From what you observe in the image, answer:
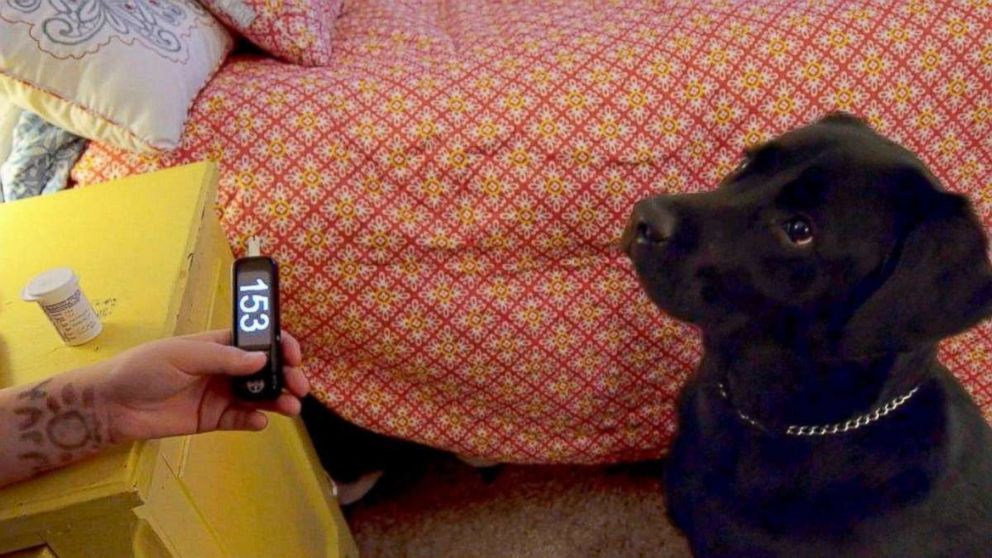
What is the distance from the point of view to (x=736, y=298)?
0.85m

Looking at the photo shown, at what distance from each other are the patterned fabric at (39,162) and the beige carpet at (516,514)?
0.74m

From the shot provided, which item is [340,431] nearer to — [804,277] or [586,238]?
[586,238]

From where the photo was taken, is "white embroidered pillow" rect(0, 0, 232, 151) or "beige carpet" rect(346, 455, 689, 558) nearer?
"white embroidered pillow" rect(0, 0, 232, 151)

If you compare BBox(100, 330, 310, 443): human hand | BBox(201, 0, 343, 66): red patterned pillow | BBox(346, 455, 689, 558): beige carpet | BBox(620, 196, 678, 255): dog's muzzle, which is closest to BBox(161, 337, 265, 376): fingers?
BBox(100, 330, 310, 443): human hand

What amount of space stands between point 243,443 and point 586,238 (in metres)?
0.53

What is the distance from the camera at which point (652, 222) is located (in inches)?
34.4

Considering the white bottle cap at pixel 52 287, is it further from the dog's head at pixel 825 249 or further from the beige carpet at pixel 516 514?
the beige carpet at pixel 516 514

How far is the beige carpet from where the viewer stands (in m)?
1.37

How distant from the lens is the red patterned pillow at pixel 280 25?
1.18 m

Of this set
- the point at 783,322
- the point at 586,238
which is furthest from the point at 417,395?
the point at 783,322

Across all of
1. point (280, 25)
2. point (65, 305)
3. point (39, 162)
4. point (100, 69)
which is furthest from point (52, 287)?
point (280, 25)

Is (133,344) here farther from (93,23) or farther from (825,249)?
(825,249)

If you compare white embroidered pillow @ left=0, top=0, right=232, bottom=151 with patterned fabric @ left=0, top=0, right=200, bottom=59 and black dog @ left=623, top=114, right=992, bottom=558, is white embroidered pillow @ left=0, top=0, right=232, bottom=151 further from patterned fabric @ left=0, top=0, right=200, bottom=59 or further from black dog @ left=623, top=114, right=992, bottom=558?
black dog @ left=623, top=114, right=992, bottom=558

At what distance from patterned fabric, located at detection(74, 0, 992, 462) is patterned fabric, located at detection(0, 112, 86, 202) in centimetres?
3
